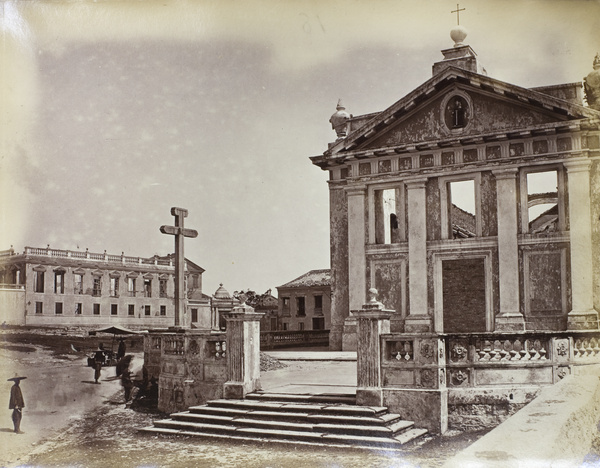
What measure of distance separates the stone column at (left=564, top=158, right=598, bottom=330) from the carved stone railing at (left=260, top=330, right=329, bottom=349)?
482 inches

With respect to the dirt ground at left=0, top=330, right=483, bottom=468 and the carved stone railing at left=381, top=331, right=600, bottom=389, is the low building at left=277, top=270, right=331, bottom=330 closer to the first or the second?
the dirt ground at left=0, top=330, right=483, bottom=468

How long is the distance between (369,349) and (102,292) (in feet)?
113

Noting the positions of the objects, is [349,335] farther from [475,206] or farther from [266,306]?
[266,306]

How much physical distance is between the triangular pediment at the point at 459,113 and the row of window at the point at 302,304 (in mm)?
28473

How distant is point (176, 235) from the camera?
17.9 meters

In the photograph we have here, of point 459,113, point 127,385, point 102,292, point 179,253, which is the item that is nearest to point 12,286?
point 127,385

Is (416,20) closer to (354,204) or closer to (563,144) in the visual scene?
(563,144)

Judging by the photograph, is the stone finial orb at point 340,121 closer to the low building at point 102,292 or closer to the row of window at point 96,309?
the low building at point 102,292

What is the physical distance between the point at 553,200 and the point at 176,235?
1497 centimetres

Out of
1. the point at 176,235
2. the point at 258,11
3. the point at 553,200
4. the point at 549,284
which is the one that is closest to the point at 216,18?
the point at 258,11

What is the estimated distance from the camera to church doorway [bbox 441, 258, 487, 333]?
2317cm

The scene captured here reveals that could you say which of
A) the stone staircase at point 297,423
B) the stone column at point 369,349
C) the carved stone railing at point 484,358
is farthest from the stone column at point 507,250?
the stone staircase at point 297,423

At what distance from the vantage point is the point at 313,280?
171 ft

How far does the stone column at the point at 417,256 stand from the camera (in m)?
23.3
